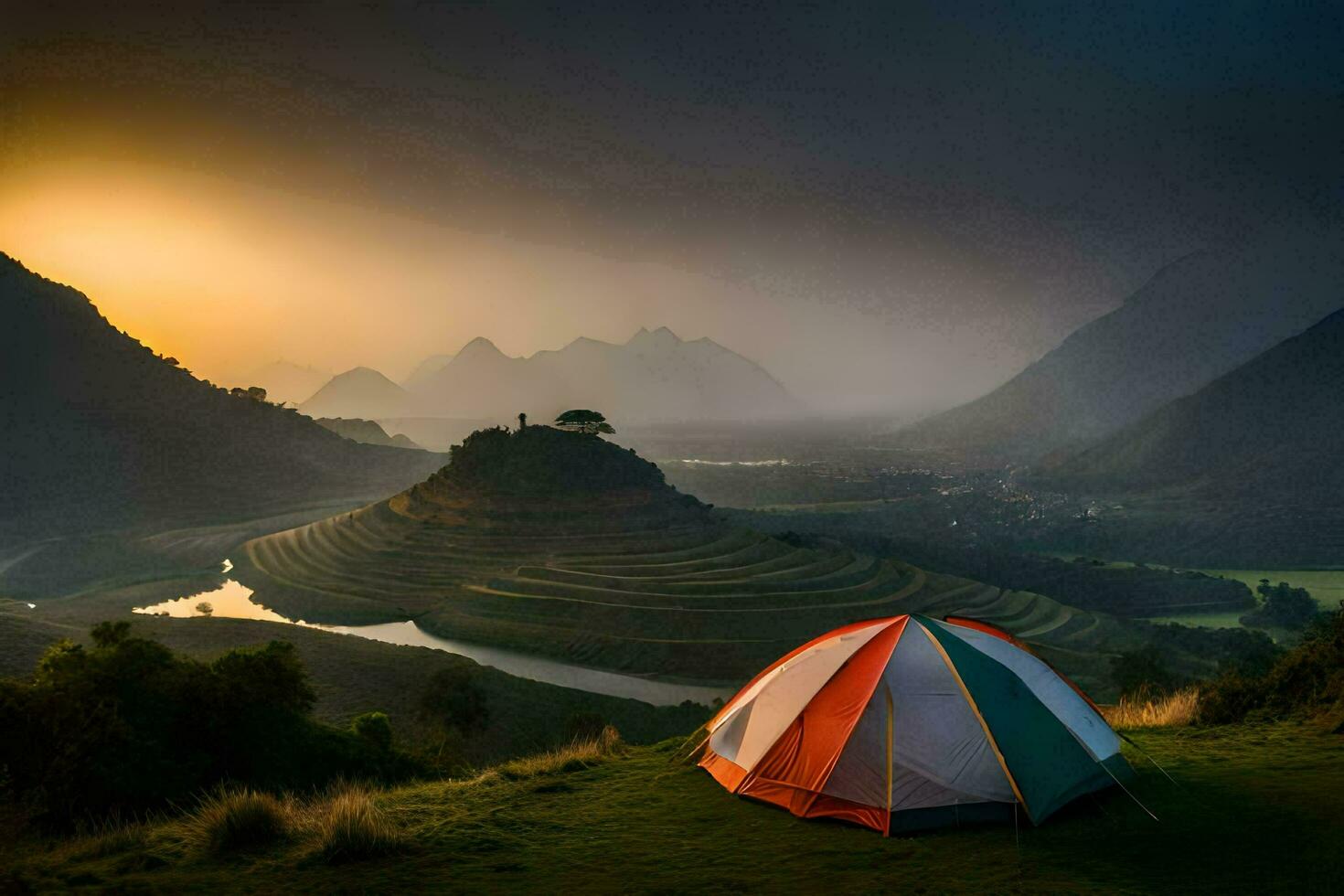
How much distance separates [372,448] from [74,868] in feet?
513

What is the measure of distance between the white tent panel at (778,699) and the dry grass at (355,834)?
4.21 m

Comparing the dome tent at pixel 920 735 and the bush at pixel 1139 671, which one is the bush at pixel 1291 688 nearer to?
the dome tent at pixel 920 735

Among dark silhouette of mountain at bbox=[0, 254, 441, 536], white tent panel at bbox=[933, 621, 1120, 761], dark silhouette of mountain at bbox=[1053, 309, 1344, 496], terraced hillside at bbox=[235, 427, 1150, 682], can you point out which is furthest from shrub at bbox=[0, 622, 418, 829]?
dark silhouette of mountain at bbox=[1053, 309, 1344, 496]

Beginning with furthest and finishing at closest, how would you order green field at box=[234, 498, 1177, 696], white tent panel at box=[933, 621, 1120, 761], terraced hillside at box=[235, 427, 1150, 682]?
terraced hillside at box=[235, 427, 1150, 682], green field at box=[234, 498, 1177, 696], white tent panel at box=[933, 621, 1120, 761]

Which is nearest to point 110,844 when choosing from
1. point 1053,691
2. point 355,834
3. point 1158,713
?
point 355,834

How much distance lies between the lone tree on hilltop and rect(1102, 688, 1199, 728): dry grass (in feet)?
263

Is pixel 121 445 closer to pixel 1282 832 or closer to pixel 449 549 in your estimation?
pixel 449 549

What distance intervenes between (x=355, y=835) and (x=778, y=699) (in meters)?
5.06

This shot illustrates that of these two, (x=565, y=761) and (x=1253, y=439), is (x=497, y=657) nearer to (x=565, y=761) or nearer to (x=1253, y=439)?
(x=565, y=761)

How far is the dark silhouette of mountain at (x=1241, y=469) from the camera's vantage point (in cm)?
10662

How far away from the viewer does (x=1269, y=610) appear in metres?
72.2

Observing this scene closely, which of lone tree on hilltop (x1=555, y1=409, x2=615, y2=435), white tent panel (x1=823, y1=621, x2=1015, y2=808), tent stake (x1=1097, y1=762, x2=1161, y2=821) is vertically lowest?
tent stake (x1=1097, y1=762, x2=1161, y2=821)

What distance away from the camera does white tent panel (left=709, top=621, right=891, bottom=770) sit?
31.2 feet

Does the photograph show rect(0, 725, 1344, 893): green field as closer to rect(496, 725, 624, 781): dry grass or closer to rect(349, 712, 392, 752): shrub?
rect(496, 725, 624, 781): dry grass
